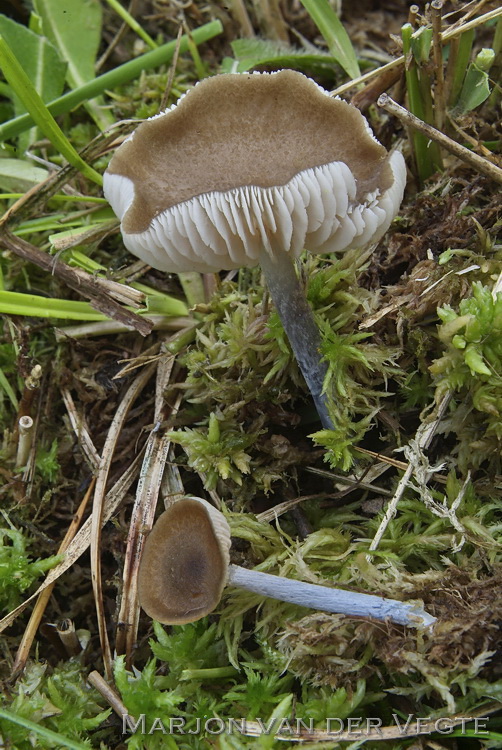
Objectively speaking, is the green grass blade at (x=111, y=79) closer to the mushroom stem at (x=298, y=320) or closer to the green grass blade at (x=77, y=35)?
the green grass blade at (x=77, y=35)

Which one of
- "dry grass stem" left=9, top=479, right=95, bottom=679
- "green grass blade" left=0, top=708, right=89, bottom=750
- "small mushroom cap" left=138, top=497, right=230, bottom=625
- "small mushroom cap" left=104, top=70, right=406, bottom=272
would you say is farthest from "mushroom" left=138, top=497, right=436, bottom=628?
"small mushroom cap" left=104, top=70, right=406, bottom=272

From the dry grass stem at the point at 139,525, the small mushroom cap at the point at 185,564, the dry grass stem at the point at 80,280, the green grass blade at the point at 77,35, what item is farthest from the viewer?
the green grass blade at the point at 77,35

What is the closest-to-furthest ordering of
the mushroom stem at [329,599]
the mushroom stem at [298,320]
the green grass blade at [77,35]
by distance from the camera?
the mushroom stem at [329,599]
the mushroom stem at [298,320]
the green grass blade at [77,35]

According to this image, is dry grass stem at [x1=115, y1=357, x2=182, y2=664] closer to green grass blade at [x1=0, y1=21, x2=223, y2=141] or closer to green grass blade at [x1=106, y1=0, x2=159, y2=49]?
green grass blade at [x1=0, y1=21, x2=223, y2=141]

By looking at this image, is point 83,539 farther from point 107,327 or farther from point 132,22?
point 132,22

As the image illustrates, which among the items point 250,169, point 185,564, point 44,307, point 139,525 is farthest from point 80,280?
point 185,564

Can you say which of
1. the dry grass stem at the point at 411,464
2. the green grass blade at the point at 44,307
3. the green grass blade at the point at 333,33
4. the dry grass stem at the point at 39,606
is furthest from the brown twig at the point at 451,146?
the dry grass stem at the point at 39,606
